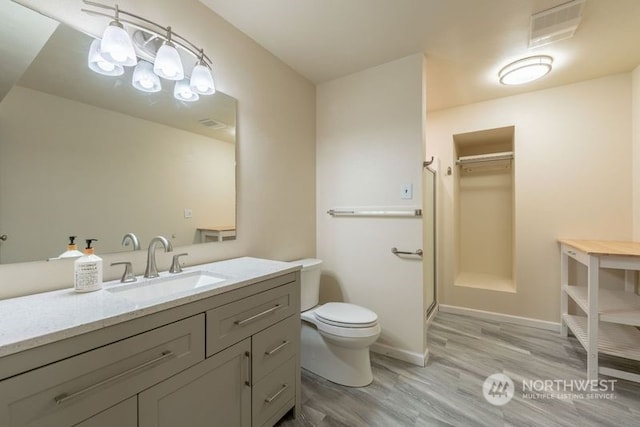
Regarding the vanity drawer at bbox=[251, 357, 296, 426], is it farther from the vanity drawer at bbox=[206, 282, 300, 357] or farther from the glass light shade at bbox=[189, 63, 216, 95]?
the glass light shade at bbox=[189, 63, 216, 95]

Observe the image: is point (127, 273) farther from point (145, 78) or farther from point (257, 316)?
point (145, 78)

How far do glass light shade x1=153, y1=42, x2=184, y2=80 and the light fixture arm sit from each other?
59 mm

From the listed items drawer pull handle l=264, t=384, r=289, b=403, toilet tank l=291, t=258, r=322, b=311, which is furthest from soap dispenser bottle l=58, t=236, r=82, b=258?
toilet tank l=291, t=258, r=322, b=311

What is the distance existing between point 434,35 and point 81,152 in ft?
7.08

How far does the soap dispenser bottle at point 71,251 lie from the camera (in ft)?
3.61

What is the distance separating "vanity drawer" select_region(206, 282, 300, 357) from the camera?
41.5 inches

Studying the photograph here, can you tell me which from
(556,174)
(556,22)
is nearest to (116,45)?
(556,22)

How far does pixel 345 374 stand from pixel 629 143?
3.01m

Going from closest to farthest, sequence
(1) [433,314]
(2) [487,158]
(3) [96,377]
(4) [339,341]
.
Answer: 1. (3) [96,377]
2. (4) [339,341]
3. (1) [433,314]
4. (2) [487,158]

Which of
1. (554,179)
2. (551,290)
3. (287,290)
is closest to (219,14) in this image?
(287,290)

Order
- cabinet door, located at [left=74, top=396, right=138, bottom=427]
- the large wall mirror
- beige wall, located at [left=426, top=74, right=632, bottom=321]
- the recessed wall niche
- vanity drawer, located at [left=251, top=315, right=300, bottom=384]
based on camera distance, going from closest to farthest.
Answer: cabinet door, located at [left=74, top=396, right=138, bottom=427]
the large wall mirror
vanity drawer, located at [left=251, top=315, right=300, bottom=384]
beige wall, located at [left=426, top=74, right=632, bottom=321]
the recessed wall niche

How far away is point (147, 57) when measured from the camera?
4.39 feet

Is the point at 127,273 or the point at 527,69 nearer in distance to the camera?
the point at 127,273

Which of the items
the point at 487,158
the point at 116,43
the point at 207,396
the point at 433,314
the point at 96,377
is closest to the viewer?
the point at 96,377
